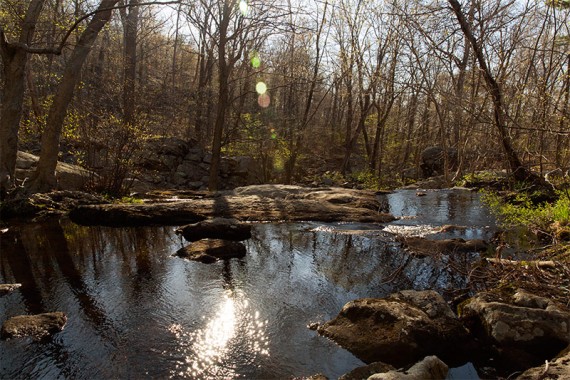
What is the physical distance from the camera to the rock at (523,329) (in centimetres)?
297

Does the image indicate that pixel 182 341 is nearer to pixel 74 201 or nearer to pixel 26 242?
pixel 26 242

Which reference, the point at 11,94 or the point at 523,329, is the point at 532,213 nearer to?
the point at 523,329

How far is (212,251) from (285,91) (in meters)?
26.1

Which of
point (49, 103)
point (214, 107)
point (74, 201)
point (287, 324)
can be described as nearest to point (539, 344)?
point (287, 324)

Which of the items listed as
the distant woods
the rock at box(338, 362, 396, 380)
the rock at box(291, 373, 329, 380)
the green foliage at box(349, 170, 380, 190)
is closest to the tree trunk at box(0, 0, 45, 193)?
the distant woods

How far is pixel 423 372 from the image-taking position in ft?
8.84

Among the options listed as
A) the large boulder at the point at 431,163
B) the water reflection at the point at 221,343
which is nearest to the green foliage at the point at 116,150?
the water reflection at the point at 221,343

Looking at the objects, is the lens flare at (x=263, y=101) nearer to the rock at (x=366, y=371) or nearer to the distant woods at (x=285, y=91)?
the distant woods at (x=285, y=91)

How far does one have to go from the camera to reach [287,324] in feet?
11.8

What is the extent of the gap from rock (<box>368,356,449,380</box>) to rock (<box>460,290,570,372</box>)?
57cm

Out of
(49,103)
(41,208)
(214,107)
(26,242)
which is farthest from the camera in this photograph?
(214,107)

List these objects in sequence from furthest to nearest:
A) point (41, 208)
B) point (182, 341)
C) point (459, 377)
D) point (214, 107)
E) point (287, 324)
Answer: point (214, 107), point (41, 208), point (287, 324), point (182, 341), point (459, 377)

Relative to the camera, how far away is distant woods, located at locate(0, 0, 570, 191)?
700 cm

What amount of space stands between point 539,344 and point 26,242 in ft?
22.6
